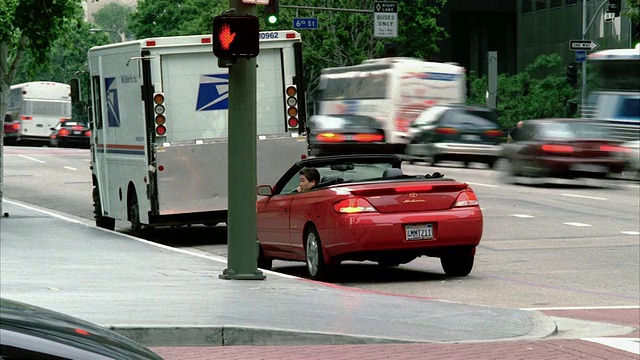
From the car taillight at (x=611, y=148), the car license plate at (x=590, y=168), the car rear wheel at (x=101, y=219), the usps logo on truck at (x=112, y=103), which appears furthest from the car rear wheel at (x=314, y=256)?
the car taillight at (x=611, y=148)

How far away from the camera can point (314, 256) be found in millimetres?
15461

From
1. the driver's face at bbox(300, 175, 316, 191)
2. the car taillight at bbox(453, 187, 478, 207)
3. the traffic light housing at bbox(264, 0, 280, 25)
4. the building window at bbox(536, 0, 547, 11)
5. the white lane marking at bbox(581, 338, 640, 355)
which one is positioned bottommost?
the white lane marking at bbox(581, 338, 640, 355)

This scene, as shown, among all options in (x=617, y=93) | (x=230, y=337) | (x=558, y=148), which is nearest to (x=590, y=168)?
(x=558, y=148)

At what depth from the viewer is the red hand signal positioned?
13086mm

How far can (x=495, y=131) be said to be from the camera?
121ft

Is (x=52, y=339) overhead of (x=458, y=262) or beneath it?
overhead

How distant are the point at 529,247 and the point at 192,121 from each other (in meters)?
5.39

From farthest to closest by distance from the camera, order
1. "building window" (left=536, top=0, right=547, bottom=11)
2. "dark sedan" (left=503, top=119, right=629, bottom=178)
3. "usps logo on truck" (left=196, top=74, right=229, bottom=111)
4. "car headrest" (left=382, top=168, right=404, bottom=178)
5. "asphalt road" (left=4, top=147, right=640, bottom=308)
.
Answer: "building window" (left=536, top=0, right=547, bottom=11), "dark sedan" (left=503, top=119, right=629, bottom=178), "usps logo on truck" (left=196, top=74, right=229, bottom=111), "car headrest" (left=382, top=168, right=404, bottom=178), "asphalt road" (left=4, top=147, right=640, bottom=308)

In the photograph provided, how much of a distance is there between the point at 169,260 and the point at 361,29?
2008 inches

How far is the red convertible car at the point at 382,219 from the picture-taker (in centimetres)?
1466

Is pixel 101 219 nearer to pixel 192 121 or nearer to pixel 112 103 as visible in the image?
pixel 112 103

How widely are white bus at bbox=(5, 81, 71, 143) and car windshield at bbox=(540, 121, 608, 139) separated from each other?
143 ft

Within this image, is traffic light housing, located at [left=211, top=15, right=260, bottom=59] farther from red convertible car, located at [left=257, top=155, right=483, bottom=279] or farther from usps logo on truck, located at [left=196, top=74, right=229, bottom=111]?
usps logo on truck, located at [left=196, top=74, right=229, bottom=111]

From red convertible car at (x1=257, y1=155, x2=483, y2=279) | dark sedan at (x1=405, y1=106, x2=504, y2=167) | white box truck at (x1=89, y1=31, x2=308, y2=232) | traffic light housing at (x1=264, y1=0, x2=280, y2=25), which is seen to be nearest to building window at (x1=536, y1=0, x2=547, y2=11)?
dark sedan at (x1=405, y1=106, x2=504, y2=167)
